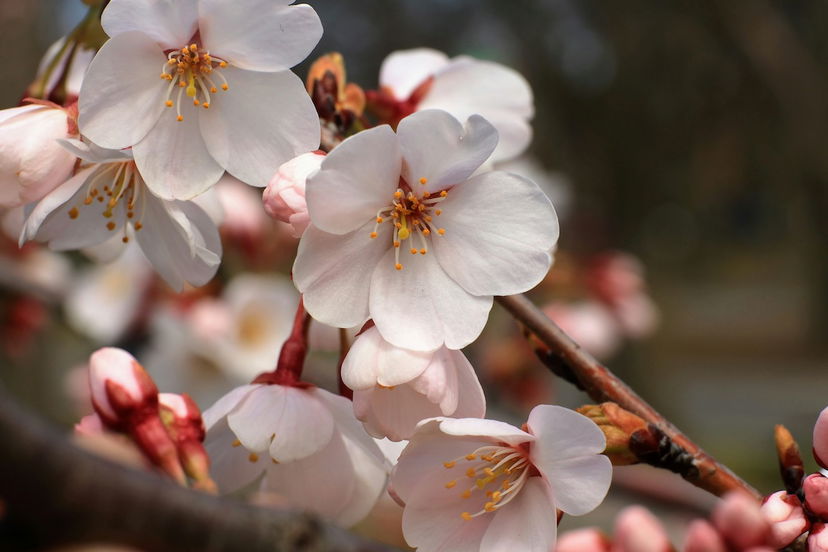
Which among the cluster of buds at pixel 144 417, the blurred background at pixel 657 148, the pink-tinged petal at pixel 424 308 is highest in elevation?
the pink-tinged petal at pixel 424 308

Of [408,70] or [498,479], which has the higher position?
[408,70]

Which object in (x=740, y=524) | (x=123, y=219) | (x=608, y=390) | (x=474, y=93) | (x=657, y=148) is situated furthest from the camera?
(x=657, y=148)

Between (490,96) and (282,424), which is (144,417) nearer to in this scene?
(282,424)

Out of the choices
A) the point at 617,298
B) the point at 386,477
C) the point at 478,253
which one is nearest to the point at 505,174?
the point at 478,253

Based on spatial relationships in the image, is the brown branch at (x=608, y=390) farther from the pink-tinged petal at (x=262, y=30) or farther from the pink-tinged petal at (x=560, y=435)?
the pink-tinged petal at (x=262, y=30)

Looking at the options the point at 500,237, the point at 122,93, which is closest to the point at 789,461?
the point at 500,237

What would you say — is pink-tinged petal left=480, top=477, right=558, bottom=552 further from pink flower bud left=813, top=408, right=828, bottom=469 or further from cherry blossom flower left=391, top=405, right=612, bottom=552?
pink flower bud left=813, top=408, right=828, bottom=469

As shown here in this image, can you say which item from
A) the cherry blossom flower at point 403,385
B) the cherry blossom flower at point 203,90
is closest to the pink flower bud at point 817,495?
the cherry blossom flower at point 403,385

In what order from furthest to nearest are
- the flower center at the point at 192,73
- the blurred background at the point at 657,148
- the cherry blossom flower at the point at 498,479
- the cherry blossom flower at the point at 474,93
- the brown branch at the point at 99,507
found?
the blurred background at the point at 657,148
the cherry blossom flower at the point at 474,93
the flower center at the point at 192,73
the cherry blossom flower at the point at 498,479
the brown branch at the point at 99,507
